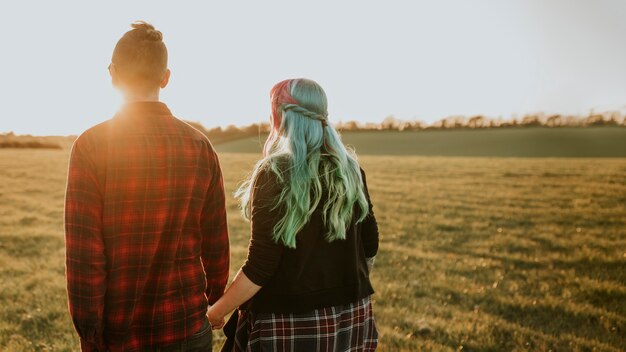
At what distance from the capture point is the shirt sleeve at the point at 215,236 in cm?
281

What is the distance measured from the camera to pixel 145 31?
2.49m

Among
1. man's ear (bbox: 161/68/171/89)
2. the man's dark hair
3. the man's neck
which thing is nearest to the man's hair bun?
the man's dark hair

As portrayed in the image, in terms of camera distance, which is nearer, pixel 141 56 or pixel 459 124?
pixel 141 56

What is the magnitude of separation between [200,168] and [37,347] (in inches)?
151

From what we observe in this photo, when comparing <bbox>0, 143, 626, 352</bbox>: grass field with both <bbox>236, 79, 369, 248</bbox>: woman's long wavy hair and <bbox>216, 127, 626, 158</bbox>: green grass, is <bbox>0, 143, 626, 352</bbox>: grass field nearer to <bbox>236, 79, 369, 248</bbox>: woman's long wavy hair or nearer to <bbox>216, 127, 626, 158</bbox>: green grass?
<bbox>236, 79, 369, 248</bbox>: woman's long wavy hair

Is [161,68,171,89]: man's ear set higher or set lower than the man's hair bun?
lower

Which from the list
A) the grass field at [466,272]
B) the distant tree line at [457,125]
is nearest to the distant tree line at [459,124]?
the distant tree line at [457,125]

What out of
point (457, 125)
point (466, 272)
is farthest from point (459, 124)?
point (466, 272)

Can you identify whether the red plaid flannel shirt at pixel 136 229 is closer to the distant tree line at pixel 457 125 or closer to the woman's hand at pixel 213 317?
the woman's hand at pixel 213 317

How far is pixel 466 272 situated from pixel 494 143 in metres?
49.8

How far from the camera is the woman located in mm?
2672

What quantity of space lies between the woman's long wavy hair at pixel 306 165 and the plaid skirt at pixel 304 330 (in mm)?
492

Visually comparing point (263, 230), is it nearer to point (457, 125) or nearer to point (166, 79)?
point (166, 79)

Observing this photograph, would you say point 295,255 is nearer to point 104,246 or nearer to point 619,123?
point 104,246
